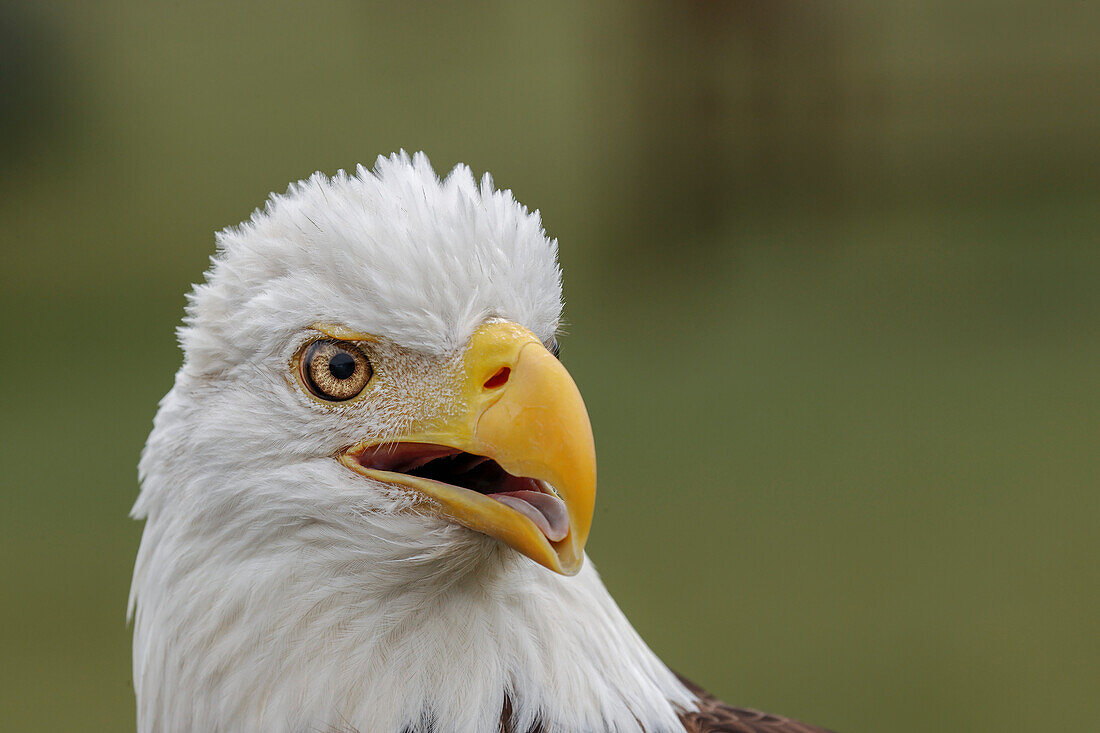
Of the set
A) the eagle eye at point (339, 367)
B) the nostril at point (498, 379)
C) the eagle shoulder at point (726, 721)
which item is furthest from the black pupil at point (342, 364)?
the eagle shoulder at point (726, 721)

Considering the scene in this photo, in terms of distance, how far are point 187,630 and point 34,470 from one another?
4.13 m

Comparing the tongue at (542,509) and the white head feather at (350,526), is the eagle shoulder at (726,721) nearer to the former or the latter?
the white head feather at (350,526)

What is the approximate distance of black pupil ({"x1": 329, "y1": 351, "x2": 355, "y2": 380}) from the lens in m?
1.13

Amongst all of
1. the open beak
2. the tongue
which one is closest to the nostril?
the open beak

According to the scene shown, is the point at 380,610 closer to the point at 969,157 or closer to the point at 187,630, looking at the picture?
the point at 187,630

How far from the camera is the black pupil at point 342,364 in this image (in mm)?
1134

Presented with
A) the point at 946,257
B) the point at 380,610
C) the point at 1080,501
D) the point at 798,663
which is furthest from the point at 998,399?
the point at 380,610

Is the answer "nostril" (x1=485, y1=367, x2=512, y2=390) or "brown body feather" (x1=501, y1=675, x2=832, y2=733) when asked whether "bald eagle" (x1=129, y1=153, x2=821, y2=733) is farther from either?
"brown body feather" (x1=501, y1=675, x2=832, y2=733)

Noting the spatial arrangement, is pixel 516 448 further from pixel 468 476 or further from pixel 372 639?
pixel 372 639

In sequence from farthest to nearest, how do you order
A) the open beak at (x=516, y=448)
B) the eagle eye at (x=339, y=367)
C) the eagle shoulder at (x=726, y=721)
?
1. the eagle shoulder at (x=726, y=721)
2. the eagle eye at (x=339, y=367)
3. the open beak at (x=516, y=448)

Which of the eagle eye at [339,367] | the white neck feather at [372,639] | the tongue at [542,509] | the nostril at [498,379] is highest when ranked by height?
the nostril at [498,379]

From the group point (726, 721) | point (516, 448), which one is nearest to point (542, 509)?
point (516, 448)

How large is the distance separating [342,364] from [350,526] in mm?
177

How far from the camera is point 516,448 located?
1.04 metres
